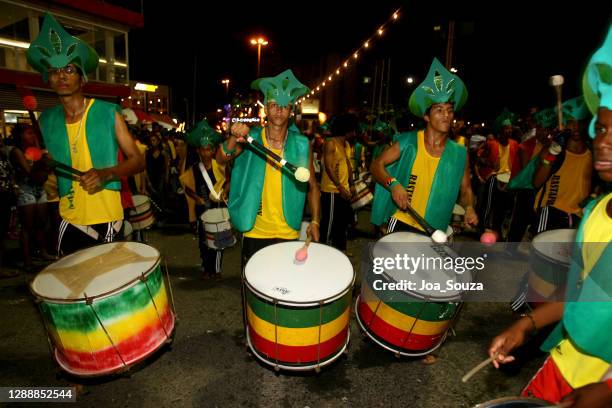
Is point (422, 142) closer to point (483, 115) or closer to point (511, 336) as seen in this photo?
point (511, 336)

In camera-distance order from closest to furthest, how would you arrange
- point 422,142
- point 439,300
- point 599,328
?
1. point 599,328
2. point 439,300
3. point 422,142

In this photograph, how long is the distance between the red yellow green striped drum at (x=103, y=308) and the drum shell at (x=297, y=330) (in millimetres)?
676

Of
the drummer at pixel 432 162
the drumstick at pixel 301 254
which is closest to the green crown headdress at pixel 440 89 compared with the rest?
the drummer at pixel 432 162

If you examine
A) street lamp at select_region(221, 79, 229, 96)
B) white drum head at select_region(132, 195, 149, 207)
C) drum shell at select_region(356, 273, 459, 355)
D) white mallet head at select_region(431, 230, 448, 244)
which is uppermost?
street lamp at select_region(221, 79, 229, 96)

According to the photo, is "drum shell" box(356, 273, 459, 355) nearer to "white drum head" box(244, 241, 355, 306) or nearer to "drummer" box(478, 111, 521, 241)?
"white drum head" box(244, 241, 355, 306)

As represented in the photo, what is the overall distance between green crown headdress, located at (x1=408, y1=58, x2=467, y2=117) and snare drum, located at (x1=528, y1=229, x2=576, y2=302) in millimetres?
1435

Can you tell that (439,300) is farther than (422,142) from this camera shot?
No

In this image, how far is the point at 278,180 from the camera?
3.26 metres

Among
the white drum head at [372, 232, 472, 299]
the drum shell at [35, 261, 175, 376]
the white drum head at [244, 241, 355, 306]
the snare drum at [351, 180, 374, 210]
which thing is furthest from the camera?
the snare drum at [351, 180, 374, 210]

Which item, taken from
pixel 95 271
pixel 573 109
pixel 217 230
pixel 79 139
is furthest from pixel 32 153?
pixel 573 109

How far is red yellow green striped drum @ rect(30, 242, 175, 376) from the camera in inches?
87.4

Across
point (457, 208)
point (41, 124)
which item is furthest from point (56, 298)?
point (457, 208)

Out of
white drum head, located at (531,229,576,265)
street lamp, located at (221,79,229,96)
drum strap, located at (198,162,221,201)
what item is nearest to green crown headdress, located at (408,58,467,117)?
white drum head, located at (531,229,576,265)

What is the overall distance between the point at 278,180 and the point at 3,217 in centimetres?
452
